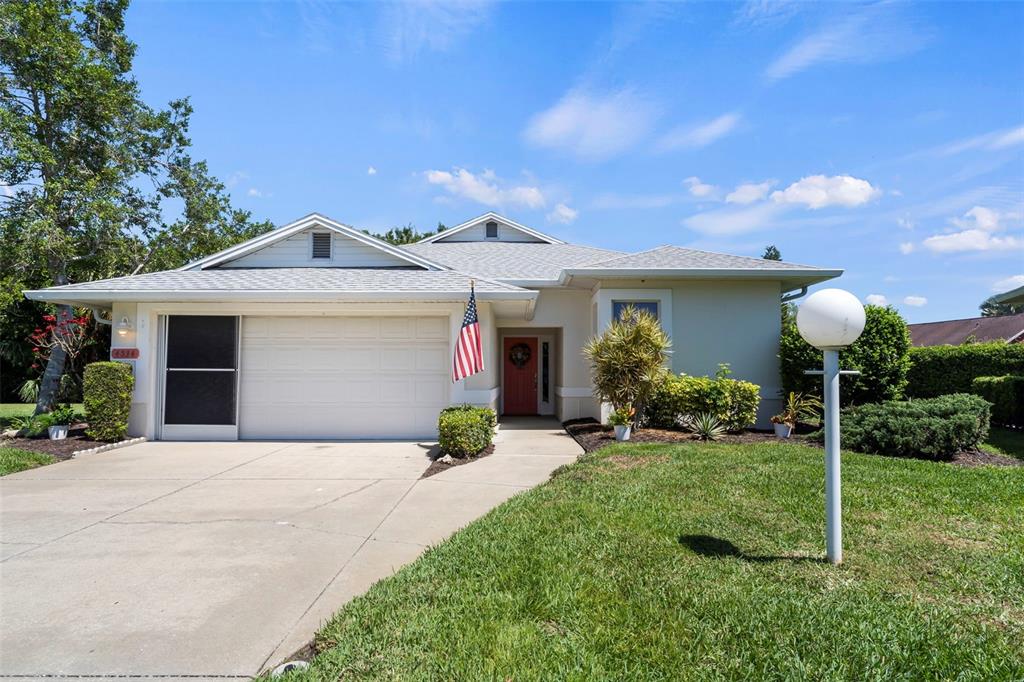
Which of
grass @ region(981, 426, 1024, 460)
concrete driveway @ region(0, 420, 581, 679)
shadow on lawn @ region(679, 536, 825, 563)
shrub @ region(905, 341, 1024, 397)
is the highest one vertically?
shrub @ region(905, 341, 1024, 397)

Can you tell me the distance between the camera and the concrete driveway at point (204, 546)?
116 inches

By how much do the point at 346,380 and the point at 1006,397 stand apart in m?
14.4

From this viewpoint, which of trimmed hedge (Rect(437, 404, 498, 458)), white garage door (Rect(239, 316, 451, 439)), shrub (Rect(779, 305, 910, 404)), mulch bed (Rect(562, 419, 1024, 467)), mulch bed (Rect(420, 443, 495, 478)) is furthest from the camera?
white garage door (Rect(239, 316, 451, 439))

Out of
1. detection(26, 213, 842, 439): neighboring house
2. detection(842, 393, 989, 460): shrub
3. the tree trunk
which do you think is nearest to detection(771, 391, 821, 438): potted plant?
detection(26, 213, 842, 439): neighboring house

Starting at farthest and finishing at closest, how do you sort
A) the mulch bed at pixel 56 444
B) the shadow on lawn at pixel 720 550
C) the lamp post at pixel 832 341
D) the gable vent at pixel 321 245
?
the gable vent at pixel 321 245, the mulch bed at pixel 56 444, the shadow on lawn at pixel 720 550, the lamp post at pixel 832 341

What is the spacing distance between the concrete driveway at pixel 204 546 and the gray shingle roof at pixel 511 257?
629cm

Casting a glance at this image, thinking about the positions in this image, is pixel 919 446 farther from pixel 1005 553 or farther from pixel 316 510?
pixel 316 510

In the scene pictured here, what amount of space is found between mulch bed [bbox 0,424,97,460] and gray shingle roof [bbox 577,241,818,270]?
10098 mm

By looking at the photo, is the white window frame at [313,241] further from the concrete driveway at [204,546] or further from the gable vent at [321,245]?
the concrete driveway at [204,546]

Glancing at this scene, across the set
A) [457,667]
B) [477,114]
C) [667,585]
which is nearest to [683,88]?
[477,114]

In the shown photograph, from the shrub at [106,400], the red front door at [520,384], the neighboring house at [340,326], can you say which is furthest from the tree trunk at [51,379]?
the red front door at [520,384]

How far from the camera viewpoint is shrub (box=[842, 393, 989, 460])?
765 centimetres

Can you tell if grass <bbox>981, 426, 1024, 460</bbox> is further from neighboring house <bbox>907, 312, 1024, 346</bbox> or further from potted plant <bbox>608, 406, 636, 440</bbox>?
neighboring house <bbox>907, 312, 1024, 346</bbox>

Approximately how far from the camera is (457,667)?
256 centimetres
